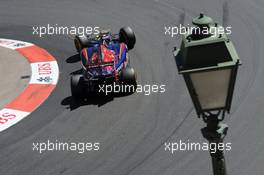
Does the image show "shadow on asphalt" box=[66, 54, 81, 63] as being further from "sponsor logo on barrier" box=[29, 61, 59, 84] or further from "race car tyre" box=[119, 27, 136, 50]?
"race car tyre" box=[119, 27, 136, 50]

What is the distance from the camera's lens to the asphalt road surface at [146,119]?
1048 cm

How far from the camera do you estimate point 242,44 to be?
15500 mm

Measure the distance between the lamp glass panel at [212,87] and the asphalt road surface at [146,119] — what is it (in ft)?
19.5

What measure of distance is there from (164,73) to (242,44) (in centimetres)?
304

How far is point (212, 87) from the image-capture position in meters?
4.07

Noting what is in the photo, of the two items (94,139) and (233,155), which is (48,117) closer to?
(94,139)

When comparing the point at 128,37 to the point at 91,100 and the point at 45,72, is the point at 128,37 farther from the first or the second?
the point at 91,100

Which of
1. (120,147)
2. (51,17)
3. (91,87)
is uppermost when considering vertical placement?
(51,17)

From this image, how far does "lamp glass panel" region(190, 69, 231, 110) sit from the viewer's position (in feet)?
13.2

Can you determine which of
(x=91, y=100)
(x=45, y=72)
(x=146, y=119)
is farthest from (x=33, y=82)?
(x=146, y=119)

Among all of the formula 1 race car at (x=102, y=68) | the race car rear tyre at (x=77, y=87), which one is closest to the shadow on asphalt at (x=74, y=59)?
the formula 1 race car at (x=102, y=68)

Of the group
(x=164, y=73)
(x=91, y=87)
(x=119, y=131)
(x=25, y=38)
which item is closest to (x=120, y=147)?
(x=119, y=131)

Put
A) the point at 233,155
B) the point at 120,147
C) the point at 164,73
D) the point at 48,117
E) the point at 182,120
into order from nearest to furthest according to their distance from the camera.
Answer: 1. the point at 233,155
2. the point at 120,147
3. the point at 182,120
4. the point at 48,117
5. the point at 164,73

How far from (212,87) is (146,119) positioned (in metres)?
8.10
